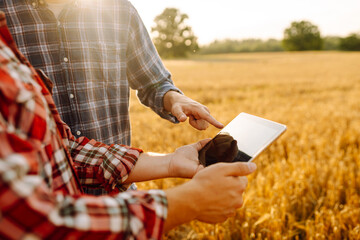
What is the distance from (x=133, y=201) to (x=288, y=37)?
78492mm

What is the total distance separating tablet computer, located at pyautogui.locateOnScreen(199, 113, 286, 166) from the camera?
1.11 metres

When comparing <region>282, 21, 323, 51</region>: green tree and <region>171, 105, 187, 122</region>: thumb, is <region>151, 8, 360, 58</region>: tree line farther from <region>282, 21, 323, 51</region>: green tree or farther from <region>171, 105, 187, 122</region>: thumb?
<region>171, 105, 187, 122</region>: thumb

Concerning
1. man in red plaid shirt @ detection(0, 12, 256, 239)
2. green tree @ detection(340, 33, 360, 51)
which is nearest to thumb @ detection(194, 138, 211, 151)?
man in red plaid shirt @ detection(0, 12, 256, 239)

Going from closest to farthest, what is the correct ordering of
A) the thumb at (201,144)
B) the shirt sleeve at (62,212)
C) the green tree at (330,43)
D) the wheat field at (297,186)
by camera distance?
1. the shirt sleeve at (62,212)
2. the thumb at (201,144)
3. the wheat field at (297,186)
4. the green tree at (330,43)

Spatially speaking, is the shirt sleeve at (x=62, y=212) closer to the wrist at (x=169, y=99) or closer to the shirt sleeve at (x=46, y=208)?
the shirt sleeve at (x=46, y=208)

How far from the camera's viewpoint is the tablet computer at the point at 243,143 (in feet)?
3.64

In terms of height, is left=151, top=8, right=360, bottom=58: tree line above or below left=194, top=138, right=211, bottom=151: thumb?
above

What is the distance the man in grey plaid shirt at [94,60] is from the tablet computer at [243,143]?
0.56ft

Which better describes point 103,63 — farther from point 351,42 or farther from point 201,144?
point 351,42

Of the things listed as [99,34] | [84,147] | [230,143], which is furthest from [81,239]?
[99,34]

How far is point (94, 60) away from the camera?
4.91 ft

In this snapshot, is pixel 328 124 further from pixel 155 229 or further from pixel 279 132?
pixel 155 229

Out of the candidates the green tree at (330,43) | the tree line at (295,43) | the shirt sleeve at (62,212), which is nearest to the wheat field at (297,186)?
the shirt sleeve at (62,212)

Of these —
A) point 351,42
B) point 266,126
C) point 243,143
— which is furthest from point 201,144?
point 351,42
